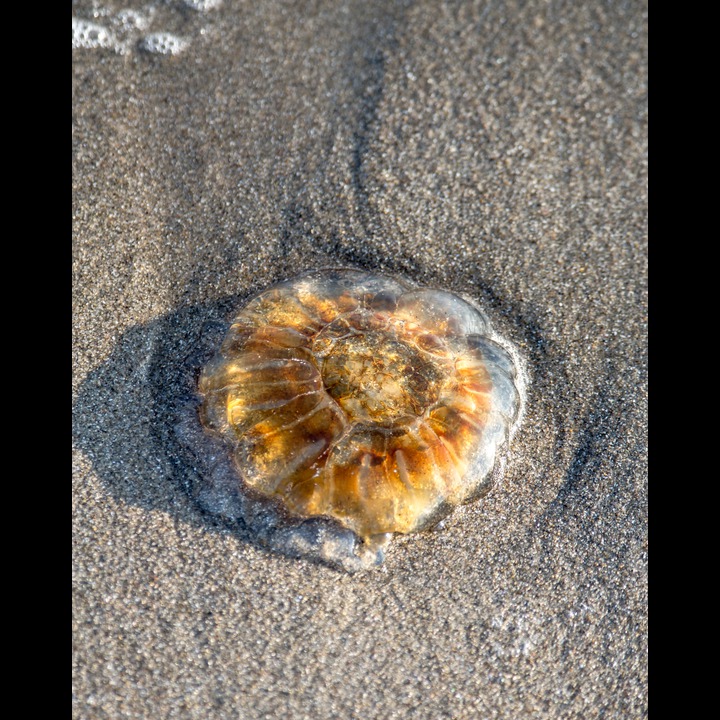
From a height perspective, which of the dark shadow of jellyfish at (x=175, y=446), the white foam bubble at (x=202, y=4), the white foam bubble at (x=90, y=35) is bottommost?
the dark shadow of jellyfish at (x=175, y=446)

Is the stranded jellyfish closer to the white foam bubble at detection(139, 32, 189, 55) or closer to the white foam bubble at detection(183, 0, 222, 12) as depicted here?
the white foam bubble at detection(139, 32, 189, 55)

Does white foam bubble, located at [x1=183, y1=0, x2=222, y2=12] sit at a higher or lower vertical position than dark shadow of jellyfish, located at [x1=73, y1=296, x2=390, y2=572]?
higher

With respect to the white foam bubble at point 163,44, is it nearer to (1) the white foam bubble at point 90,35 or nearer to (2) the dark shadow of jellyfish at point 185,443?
(1) the white foam bubble at point 90,35

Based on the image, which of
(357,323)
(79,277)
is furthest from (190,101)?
(357,323)

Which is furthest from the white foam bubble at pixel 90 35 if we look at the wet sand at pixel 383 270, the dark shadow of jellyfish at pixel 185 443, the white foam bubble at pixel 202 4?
the dark shadow of jellyfish at pixel 185 443

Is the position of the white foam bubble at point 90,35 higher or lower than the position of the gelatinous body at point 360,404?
higher

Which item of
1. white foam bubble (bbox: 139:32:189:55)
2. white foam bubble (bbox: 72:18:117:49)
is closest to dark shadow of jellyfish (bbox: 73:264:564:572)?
white foam bubble (bbox: 139:32:189:55)

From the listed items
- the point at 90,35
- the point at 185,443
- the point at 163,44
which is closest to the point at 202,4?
the point at 163,44
